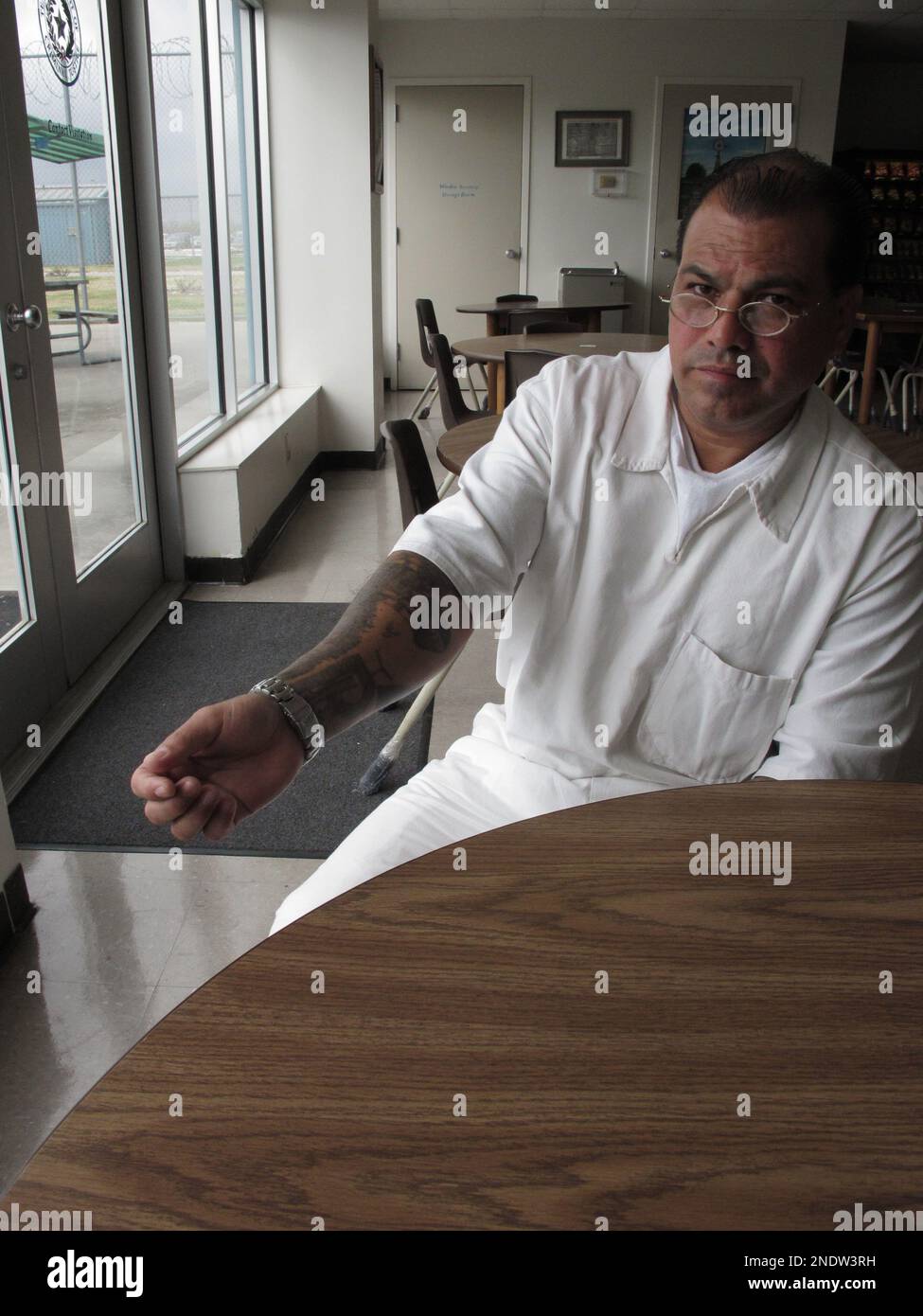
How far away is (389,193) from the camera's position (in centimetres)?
898

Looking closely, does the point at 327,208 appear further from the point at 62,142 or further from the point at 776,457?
the point at 776,457

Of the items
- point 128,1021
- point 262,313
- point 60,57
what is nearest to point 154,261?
point 60,57

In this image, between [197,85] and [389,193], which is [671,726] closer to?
[197,85]

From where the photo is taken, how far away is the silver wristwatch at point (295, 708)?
1.00 m

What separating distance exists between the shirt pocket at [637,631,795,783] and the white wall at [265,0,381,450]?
199 inches

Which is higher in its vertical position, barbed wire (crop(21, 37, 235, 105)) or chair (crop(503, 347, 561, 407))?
barbed wire (crop(21, 37, 235, 105))

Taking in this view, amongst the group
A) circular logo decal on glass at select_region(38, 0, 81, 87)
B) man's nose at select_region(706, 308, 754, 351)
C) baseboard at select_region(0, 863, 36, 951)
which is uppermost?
circular logo decal on glass at select_region(38, 0, 81, 87)

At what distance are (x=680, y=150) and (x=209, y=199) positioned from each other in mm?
5357

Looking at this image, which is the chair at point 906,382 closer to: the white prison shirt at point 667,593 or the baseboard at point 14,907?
the white prison shirt at point 667,593

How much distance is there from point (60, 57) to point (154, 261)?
0.78 m

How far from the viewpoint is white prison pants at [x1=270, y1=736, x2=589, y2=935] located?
120 cm

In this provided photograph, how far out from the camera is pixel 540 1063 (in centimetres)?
65

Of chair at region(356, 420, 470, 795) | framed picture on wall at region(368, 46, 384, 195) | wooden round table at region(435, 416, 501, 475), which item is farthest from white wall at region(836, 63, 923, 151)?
chair at region(356, 420, 470, 795)

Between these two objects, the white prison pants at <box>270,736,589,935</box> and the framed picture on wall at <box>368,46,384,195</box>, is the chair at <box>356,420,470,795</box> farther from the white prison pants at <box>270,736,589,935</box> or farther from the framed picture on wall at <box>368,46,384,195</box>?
the framed picture on wall at <box>368,46,384,195</box>
